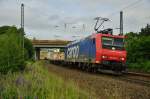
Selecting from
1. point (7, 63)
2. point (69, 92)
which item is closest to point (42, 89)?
point (69, 92)

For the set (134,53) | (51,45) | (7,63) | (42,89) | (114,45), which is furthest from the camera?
(51,45)

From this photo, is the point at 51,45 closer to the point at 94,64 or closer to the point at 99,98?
the point at 94,64

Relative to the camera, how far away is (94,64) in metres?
28.2

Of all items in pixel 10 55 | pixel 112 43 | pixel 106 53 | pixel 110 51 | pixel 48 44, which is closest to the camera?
pixel 10 55

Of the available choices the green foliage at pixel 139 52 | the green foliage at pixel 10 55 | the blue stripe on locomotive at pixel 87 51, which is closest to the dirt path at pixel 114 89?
the green foliage at pixel 10 55

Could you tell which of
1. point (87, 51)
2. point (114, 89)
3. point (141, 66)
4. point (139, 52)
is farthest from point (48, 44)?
point (114, 89)

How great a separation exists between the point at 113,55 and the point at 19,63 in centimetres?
648

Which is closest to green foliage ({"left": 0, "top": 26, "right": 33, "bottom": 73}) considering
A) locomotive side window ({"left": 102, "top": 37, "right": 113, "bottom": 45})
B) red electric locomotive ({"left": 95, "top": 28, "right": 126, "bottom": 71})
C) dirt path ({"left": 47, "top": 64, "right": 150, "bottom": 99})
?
red electric locomotive ({"left": 95, "top": 28, "right": 126, "bottom": 71})

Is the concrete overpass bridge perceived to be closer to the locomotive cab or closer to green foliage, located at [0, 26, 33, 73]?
the locomotive cab

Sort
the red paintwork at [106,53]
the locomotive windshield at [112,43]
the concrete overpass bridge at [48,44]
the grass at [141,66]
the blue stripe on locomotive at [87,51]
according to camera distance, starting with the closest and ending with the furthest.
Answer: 1. the red paintwork at [106,53]
2. the locomotive windshield at [112,43]
3. the blue stripe on locomotive at [87,51]
4. the grass at [141,66]
5. the concrete overpass bridge at [48,44]

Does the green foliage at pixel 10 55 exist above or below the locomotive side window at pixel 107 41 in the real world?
below

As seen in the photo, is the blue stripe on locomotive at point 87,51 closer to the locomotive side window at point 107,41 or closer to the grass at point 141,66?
the locomotive side window at point 107,41

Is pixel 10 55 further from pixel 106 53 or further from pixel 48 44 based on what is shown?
pixel 48 44

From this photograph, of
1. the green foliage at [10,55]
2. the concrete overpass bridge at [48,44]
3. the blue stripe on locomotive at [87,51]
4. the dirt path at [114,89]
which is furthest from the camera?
the concrete overpass bridge at [48,44]
